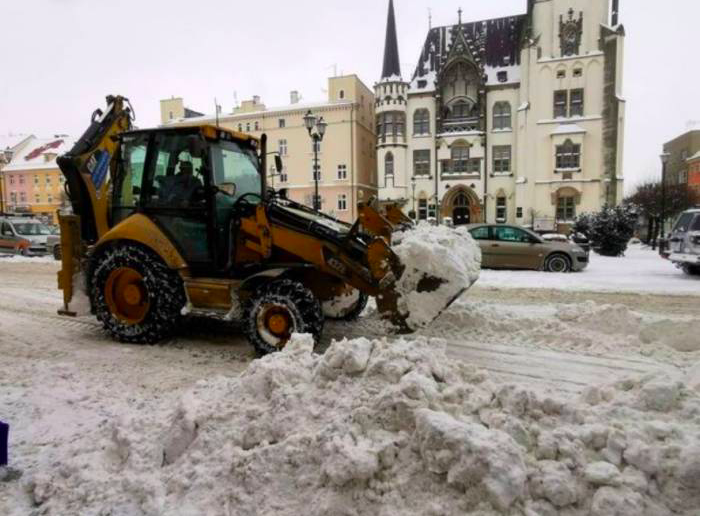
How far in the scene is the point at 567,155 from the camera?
132 ft

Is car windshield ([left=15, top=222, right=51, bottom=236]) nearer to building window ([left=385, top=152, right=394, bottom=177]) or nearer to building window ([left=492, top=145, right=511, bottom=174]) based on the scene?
building window ([left=385, top=152, right=394, bottom=177])

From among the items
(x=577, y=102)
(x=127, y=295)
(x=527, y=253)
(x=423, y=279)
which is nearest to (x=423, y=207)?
(x=577, y=102)

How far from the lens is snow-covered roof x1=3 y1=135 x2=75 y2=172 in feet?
191

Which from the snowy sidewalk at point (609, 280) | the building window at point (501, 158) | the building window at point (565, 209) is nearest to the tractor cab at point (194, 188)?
the snowy sidewalk at point (609, 280)

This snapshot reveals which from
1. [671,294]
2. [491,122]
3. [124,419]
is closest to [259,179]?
[124,419]

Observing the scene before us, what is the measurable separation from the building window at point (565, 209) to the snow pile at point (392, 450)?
40.2 m

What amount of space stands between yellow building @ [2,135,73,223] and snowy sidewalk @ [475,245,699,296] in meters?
55.7

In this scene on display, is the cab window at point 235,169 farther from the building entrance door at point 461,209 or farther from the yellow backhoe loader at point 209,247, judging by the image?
the building entrance door at point 461,209

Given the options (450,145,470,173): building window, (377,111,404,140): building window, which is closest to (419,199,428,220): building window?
(450,145,470,173): building window

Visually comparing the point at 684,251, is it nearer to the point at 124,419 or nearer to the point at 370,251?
the point at 370,251

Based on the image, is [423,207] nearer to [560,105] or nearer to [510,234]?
[560,105]

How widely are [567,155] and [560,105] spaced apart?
4115 mm

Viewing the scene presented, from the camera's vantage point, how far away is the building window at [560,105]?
4034 centimetres

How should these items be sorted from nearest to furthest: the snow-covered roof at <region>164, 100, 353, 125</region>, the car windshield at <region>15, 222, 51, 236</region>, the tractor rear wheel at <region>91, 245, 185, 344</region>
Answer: the tractor rear wheel at <region>91, 245, 185, 344</region>, the car windshield at <region>15, 222, 51, 236</region>, the snow-covered roof at <region>164, 100, 353, 125</region>
